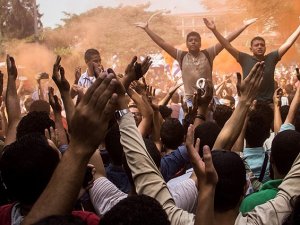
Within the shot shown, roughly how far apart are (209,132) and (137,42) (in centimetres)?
3679

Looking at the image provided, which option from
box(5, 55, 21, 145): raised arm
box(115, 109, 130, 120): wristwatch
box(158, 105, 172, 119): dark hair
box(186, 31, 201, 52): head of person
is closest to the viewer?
box(115, 109, 130, 120): wristwatch

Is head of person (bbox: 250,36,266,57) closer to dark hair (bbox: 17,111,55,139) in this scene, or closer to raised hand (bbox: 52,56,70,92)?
dark hair (bbox: 17,111,55,139)

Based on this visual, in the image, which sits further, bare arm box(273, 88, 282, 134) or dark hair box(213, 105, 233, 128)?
dark hair box(213, 105, 233, 128)

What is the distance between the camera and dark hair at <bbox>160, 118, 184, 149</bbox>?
4246 millimetres

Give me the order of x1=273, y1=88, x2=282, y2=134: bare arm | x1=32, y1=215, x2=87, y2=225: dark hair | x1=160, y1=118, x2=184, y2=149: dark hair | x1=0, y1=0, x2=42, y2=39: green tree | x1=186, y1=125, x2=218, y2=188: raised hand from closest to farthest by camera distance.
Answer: x1=32, y1=215, x2=87, y2=225: dark hair, x1=186, y1=125, x2=218, y2=188: raised hand, x1=160, y1=118, x2=184, y2=149: dark hair, x1=273, y1=88, x2=282, y2=134: bare arm, x1=0, y1=0, x2=42, y2=39: green tree

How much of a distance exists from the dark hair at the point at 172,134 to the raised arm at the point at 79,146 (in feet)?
7.19

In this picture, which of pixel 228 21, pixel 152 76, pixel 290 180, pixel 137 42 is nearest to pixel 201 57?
pixel 290 180

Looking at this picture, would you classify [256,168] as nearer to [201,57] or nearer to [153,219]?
[153,219]

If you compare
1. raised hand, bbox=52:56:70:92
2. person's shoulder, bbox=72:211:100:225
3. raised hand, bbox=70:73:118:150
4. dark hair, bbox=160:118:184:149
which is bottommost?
dark hair, bbox=160:118:184:149

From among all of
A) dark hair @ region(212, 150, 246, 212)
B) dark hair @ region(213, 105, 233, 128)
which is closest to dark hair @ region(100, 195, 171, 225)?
dark hair @ region(212, 150, 246, 212)

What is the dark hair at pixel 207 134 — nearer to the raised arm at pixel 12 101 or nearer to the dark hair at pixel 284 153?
the dark hair at pixel 284 153

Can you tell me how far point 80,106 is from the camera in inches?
78.8

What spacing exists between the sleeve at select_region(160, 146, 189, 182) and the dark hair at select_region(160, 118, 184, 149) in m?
0.38

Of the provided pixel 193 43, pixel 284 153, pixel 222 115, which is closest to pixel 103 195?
pixel 284 153
